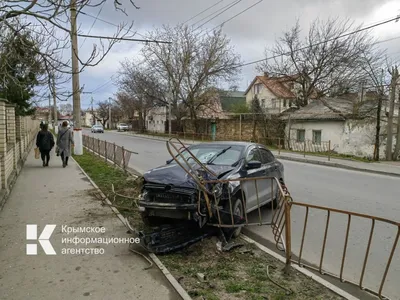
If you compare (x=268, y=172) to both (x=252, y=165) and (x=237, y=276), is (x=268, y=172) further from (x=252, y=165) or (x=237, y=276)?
(x=237, y=276)

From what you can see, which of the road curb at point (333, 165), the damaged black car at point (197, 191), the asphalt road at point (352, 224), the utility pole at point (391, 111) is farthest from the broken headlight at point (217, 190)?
the utility pole at point (391, 111)

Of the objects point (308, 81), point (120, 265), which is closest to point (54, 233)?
point (120, 265)

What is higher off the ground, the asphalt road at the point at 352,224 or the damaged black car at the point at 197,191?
the damaged black car at the point at 197,191

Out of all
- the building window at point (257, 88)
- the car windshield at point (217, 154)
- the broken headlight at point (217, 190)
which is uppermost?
the building window at point (257, 88)

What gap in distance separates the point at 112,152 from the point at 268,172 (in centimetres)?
837

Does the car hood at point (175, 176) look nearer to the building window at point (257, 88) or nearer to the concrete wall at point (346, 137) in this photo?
the concrete wall at point (346, 137)

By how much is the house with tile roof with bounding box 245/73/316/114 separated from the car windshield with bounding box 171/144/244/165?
2556 cm

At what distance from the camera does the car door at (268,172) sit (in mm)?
6438

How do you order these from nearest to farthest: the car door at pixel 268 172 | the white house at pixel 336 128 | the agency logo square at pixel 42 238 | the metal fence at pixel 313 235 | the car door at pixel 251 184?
1. the metal fence at pixel 313 235
2. the agency logo square at pixel 42 238
3. the car door at pixel 251 184
4. the car door at pixel 268 172
5. the white house at pixel 336 128

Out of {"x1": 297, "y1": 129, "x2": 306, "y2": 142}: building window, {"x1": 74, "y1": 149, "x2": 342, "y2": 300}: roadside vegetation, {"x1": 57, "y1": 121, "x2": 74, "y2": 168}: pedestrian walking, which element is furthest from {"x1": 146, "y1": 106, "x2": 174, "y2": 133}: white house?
{"x1": 74, "y1": 149, "x2": 342, "y2": 300}: roadside vegetation

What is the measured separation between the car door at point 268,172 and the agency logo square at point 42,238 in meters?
3.75

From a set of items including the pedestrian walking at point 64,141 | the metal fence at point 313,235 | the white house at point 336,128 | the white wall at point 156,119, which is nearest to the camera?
the metal fence at point 313,235

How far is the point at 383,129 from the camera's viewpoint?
17.5 metres

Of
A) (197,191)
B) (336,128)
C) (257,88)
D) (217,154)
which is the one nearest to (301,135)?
(336,128)
